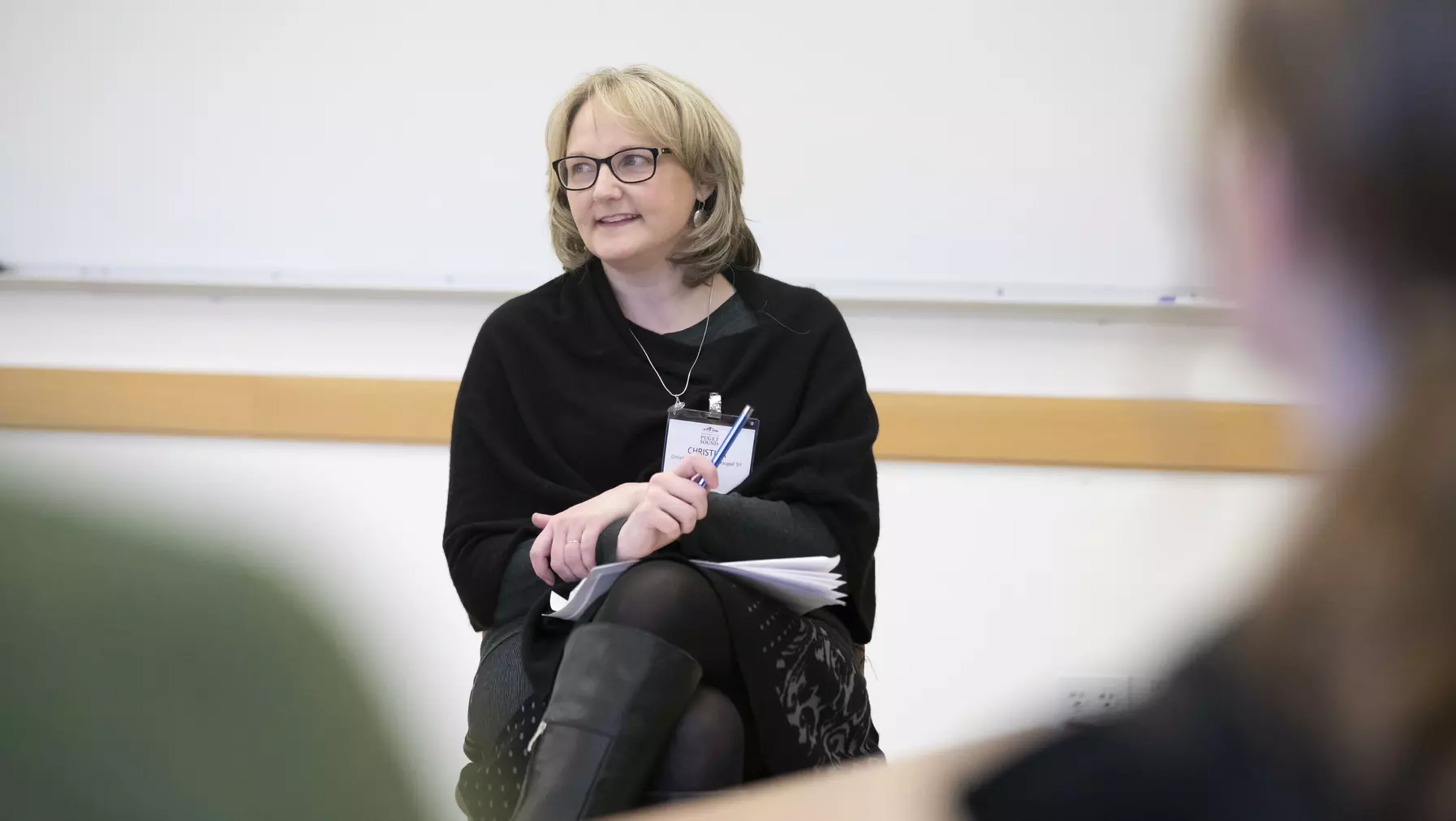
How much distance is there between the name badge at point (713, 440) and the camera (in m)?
1.57

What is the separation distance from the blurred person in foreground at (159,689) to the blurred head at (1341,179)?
34cm

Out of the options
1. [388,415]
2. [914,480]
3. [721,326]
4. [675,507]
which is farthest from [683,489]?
[388,415]

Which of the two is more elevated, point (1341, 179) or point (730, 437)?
point (1341, 179)

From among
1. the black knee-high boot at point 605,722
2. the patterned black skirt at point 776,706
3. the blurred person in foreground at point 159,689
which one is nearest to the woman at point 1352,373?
the blurred person in foreground at point 159,689

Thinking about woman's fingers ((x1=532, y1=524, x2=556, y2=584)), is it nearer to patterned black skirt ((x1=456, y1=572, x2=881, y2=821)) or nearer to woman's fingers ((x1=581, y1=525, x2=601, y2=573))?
woman's fingers ((x1=581, y1=525, x2=601, y2=573))

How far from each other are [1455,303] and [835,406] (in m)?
1.26

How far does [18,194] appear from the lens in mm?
2555

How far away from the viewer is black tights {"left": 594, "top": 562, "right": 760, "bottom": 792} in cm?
117

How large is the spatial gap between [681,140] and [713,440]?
0.47m

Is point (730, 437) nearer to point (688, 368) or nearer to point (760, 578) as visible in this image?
point (688, 368)

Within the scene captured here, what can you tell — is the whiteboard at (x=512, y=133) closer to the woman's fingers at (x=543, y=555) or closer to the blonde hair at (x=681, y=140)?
the blonde hair at (x=681, y=140)

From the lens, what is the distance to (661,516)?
4.36ft

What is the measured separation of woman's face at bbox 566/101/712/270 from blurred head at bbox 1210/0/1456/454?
4.16 ft

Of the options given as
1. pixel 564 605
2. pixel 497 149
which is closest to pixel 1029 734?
pixel 564 605
